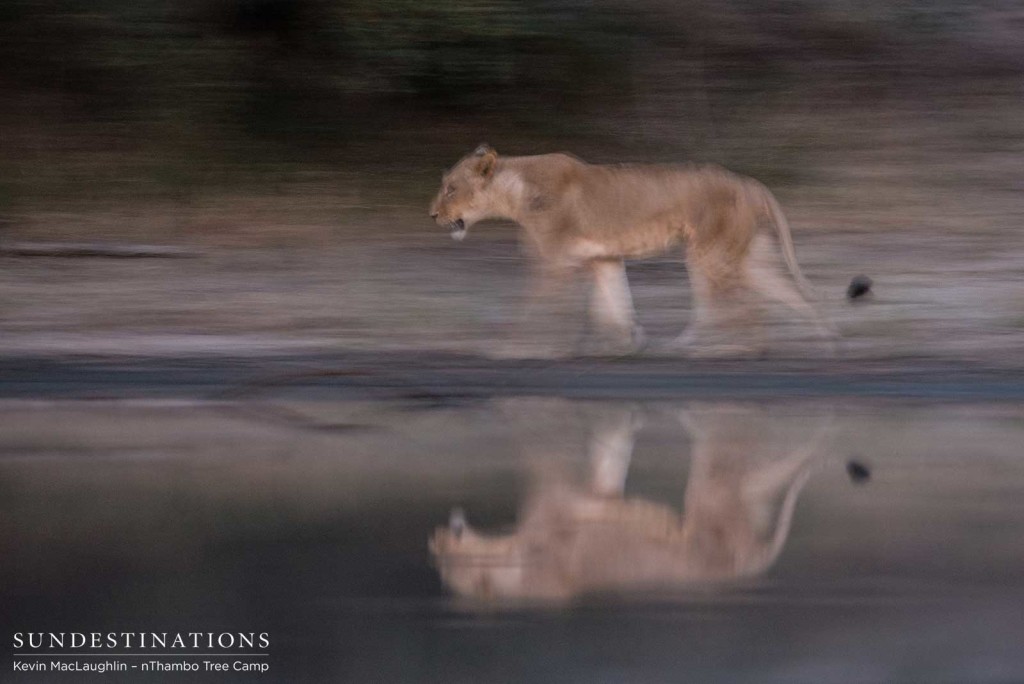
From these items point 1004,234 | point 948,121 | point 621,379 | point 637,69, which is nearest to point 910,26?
point 948,121

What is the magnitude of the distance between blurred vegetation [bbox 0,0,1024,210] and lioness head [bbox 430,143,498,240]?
378 centimetres

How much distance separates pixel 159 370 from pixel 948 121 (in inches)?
329

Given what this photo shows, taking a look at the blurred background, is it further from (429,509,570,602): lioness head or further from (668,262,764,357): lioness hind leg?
(429,509,570,602): lioness head

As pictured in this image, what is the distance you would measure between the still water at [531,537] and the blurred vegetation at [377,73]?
21.1 ft

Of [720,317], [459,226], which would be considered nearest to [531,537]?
[720,317]

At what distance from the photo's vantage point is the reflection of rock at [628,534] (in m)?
5.29

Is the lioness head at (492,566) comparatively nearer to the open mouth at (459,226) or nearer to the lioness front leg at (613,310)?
the lioness front leg at (613,310)

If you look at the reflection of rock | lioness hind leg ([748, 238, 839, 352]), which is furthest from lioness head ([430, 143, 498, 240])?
the reflection of rock

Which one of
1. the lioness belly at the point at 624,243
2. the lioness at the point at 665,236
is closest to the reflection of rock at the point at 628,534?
the lioness at the point at 665,236

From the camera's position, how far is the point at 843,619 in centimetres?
488

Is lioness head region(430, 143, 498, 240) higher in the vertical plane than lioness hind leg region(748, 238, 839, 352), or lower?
higher

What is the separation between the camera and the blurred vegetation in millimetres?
14227

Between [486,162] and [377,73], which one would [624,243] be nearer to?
[486,162]

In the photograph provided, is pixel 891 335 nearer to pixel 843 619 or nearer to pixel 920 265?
pixel 920 265
